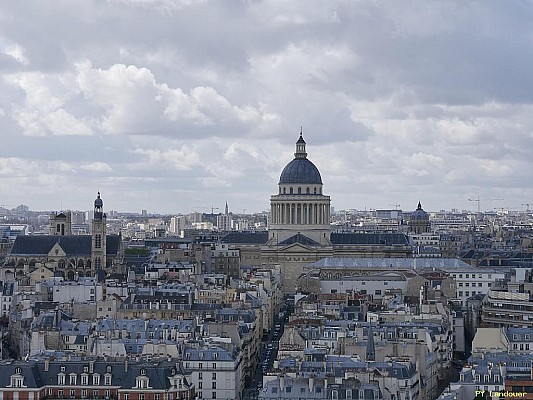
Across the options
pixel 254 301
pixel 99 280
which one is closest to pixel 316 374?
pixel 254 301

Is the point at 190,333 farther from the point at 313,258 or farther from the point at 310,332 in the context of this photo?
the point at 313,258

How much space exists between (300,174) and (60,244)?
29421mm

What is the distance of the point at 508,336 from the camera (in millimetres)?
86250

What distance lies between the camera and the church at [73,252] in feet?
517

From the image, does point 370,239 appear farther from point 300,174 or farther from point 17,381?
point 17,381

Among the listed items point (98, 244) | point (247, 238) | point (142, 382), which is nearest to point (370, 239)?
point (247, 238)

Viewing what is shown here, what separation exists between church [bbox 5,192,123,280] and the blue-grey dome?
22185 mm

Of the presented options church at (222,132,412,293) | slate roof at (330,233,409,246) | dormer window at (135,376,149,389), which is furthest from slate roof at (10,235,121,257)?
dormer window at (135,376,149,389)

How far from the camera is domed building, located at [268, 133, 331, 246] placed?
175 meters

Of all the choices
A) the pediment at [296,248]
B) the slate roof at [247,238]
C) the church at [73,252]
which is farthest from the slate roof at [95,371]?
the slate roof at [247,238]

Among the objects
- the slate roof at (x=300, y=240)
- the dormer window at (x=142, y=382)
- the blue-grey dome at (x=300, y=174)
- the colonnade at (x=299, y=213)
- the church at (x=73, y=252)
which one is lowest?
the dormer window at (x=142, y=382)

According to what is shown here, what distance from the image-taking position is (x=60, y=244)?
161375mm

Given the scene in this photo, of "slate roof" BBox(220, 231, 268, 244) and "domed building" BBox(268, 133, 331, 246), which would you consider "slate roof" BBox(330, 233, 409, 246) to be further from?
"slate roof" BBox(220, 231, 268, 244)

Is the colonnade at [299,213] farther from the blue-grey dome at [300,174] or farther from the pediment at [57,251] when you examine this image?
the pediment at [57,251]
